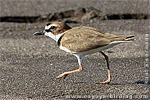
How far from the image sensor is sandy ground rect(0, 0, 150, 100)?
571 centimetres

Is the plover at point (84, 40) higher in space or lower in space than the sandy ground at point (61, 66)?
higher

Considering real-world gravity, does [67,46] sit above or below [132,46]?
above

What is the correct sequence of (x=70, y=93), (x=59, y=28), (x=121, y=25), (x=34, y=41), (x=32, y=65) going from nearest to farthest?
(x=70, y=93) → (x=59, y=28) → (x=32, y=65) → (x=34, y=41) → (x=121, y=25)

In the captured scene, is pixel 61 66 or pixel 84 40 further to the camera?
pixel 61 66

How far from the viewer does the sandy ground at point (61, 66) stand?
571cm

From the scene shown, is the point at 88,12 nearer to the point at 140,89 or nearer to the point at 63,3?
the point at 63,3

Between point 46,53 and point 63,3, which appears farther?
point 63,3

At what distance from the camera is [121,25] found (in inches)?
406

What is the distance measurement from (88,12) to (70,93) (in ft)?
17.8

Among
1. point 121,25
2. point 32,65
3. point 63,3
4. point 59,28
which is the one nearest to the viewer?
point 59,28

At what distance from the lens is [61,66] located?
7.21 meters

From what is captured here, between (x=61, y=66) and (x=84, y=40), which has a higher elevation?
(x=84, y=40)

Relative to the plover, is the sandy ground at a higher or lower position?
lower

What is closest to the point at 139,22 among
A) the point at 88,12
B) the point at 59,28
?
the point at 88,12
